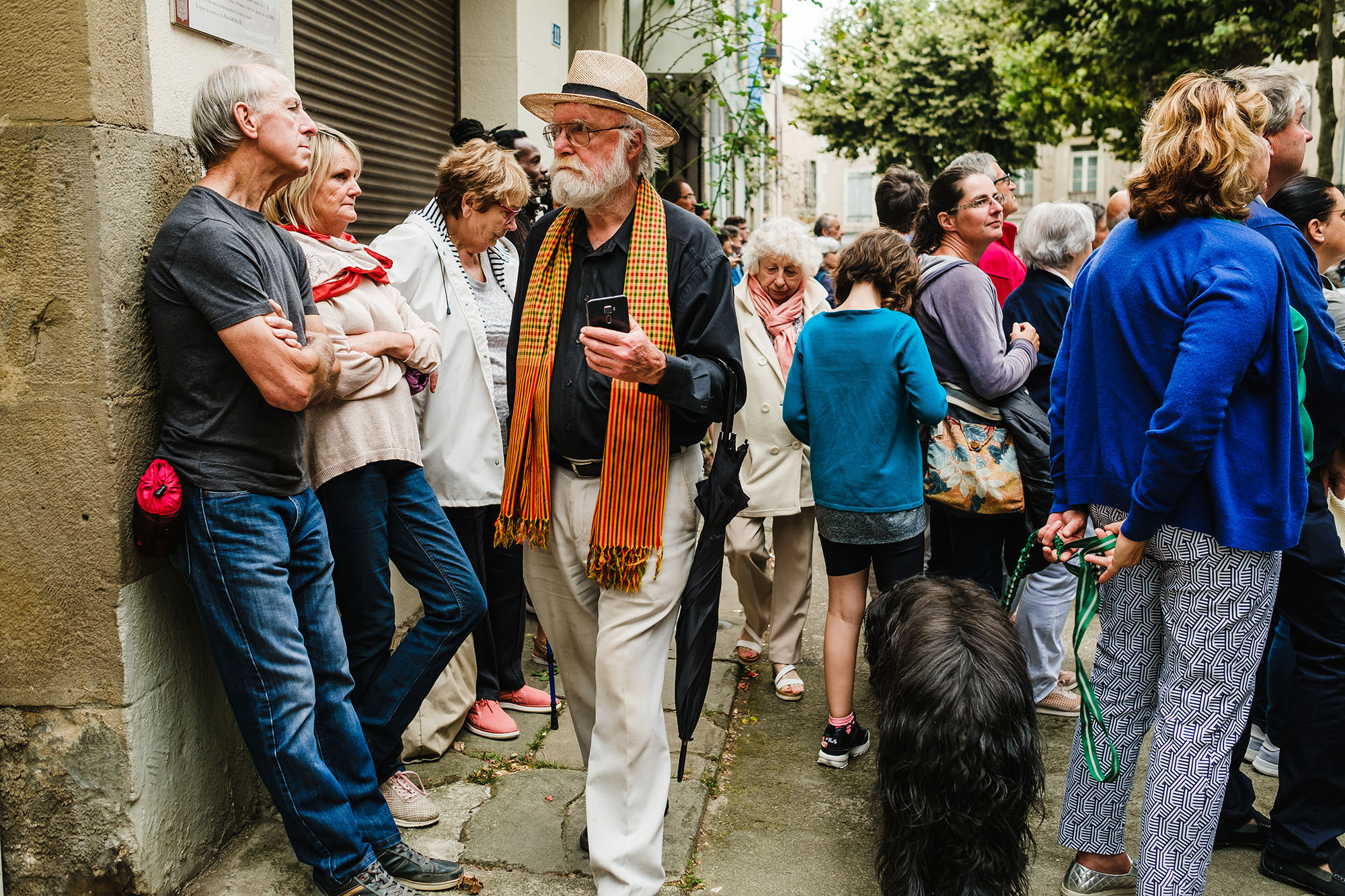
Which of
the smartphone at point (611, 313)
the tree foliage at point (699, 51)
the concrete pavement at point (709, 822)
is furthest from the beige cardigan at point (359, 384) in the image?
the tree foliage at point (699, 51)

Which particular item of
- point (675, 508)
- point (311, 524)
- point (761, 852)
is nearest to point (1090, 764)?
point (761, 852)

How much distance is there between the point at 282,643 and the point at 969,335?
2529 mm

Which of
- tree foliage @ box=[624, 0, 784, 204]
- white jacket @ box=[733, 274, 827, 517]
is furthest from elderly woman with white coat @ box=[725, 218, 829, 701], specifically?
tree foliage @ box=[624, 0, 784, 204]

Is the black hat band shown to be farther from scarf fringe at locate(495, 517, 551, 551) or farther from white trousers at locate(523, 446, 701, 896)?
scarf fringe at locate(495, 517, 551, 551)

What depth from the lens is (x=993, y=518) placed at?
3.88 m

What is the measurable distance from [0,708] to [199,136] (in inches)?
60.5

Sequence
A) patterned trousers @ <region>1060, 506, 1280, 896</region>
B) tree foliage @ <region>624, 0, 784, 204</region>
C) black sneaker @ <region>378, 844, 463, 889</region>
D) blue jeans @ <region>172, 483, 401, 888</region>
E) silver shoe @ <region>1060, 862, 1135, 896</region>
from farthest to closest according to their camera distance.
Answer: tree foliage @ <region>624, 0, 784, 204</region> → silver shoe @ <region>1060, 862, 1135, 896</region> → black sneaker @ <region>378, 844, 463, 889</region> → patterned trousers @ <region>1060, 506, 1280, 896</region> → blue jeans @ <region>172, 483, 401, 888</region>

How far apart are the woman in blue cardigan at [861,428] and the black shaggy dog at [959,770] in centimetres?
89

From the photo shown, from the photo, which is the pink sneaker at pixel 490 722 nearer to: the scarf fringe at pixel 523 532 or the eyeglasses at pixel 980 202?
the scarf fringe at pixel 523 532

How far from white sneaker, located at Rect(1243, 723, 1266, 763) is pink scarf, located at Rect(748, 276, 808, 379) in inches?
87.0

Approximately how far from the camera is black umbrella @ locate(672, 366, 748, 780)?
278 cm

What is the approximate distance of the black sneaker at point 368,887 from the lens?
2.71 meters

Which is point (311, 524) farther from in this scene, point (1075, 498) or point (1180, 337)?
point (1180, 337)

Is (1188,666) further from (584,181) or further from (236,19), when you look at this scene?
(236,19)
